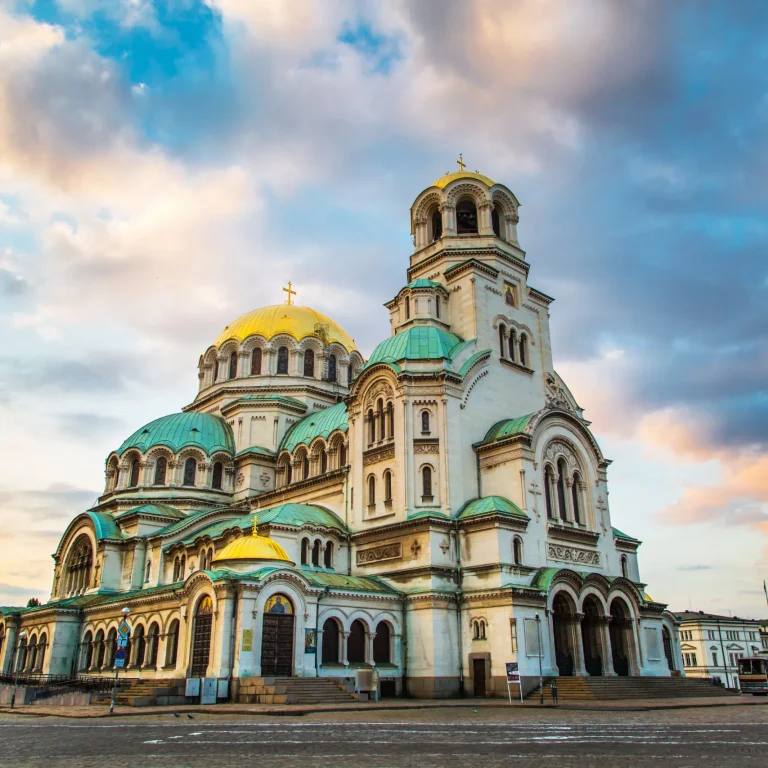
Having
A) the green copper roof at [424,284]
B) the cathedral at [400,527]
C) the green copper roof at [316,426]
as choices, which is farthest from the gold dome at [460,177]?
the green copper roof at [316,426]

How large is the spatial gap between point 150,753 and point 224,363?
4325cm

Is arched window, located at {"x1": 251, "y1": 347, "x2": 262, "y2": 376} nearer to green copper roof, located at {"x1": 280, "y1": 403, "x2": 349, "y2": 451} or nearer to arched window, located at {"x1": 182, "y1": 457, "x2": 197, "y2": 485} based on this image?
green copper roof, located at {"x1": 280, "y1": 403, "x2": 349, "y2": 451}

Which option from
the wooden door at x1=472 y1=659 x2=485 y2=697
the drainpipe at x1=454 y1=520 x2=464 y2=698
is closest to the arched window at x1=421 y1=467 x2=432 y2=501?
the drainpipe at x1=454 y1=520 x2=464 y2=698

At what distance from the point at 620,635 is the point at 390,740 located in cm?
2585

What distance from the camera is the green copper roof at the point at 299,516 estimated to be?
121ft

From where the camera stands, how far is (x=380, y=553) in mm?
36750

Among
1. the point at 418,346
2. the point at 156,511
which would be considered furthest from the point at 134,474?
the point at 418,346

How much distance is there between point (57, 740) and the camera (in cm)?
1555

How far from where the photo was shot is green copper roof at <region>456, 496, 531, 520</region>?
1336 inches

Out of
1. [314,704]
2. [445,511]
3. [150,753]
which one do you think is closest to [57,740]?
[150,753]

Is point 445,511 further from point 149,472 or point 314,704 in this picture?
point 149,472

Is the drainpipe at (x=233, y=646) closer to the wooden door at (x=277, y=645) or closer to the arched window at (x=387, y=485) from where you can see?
the wooden door at (x=277, y=645)

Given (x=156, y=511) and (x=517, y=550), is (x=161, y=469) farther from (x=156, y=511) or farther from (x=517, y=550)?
(x=517, y=550)

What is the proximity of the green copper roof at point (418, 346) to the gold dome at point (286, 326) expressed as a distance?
14909 mm
